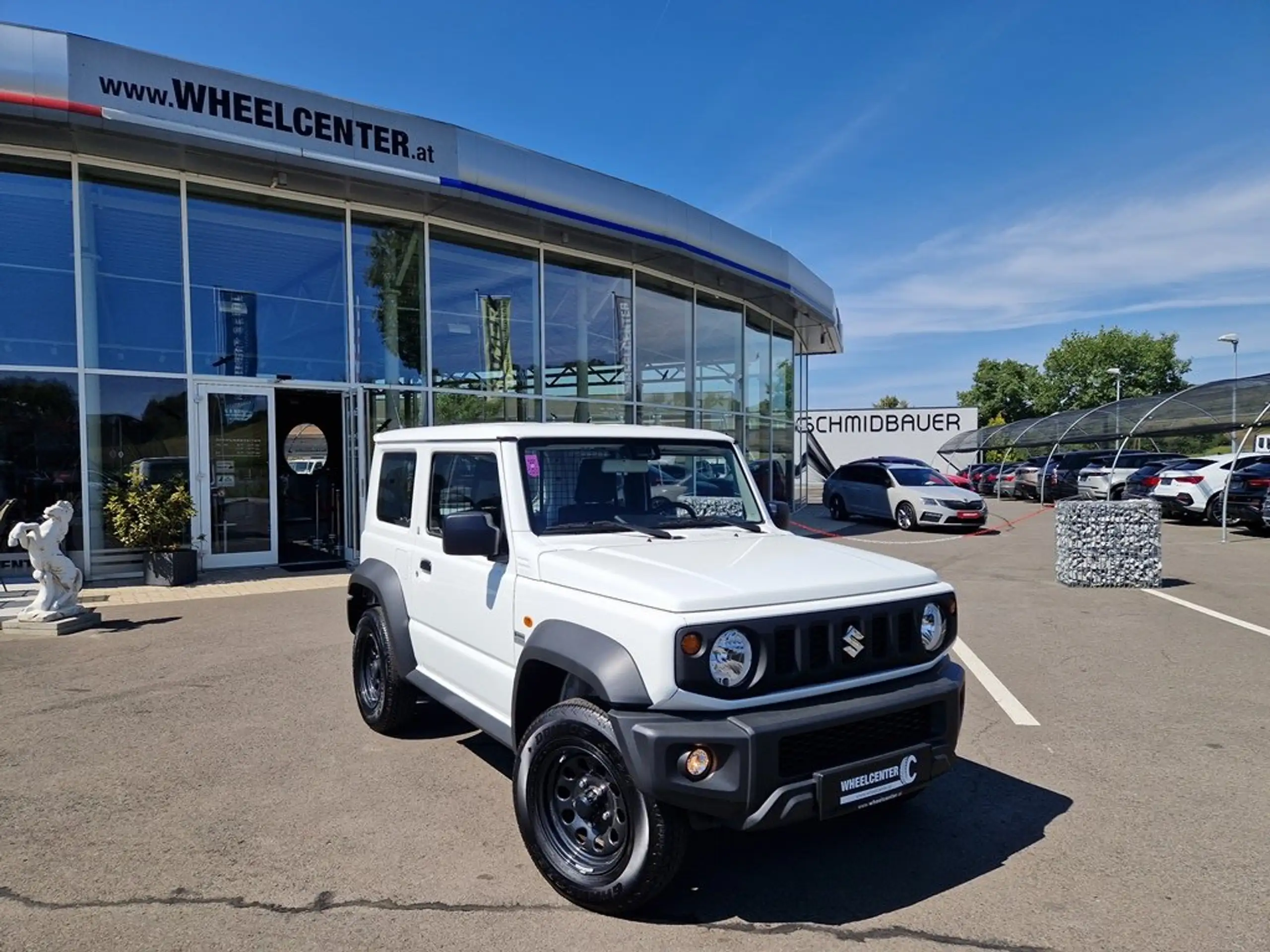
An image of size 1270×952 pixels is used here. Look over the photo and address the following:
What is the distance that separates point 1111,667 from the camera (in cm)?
661

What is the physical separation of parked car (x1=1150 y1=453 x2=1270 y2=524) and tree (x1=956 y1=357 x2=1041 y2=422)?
4962 centimetres

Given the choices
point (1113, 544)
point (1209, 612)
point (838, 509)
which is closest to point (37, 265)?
point (1113, 544)

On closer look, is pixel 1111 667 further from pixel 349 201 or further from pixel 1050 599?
pixel 349 201

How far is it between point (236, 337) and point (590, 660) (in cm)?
1069

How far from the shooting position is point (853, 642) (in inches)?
127

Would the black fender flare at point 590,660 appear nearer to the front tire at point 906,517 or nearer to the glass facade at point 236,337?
the glass facade at point 236,337

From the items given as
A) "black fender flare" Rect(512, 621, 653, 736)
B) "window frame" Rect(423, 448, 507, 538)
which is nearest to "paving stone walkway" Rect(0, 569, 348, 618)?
"window frame" Rect(423, 448, 507, 538)

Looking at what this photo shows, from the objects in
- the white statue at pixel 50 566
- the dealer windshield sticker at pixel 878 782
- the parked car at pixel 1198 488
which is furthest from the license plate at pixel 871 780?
the parked car at pixel 1198 488

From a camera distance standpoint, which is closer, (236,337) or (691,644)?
(691,644)

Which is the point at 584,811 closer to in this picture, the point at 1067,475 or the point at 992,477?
the point at 1067,475

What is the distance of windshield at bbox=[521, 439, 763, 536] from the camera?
159 inches

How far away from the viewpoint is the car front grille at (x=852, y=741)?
2.99 metres

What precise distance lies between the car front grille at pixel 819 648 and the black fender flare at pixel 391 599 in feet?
7.83

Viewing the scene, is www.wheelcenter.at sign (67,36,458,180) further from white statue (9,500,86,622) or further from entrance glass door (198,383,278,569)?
white statue (9,500,86,622)
